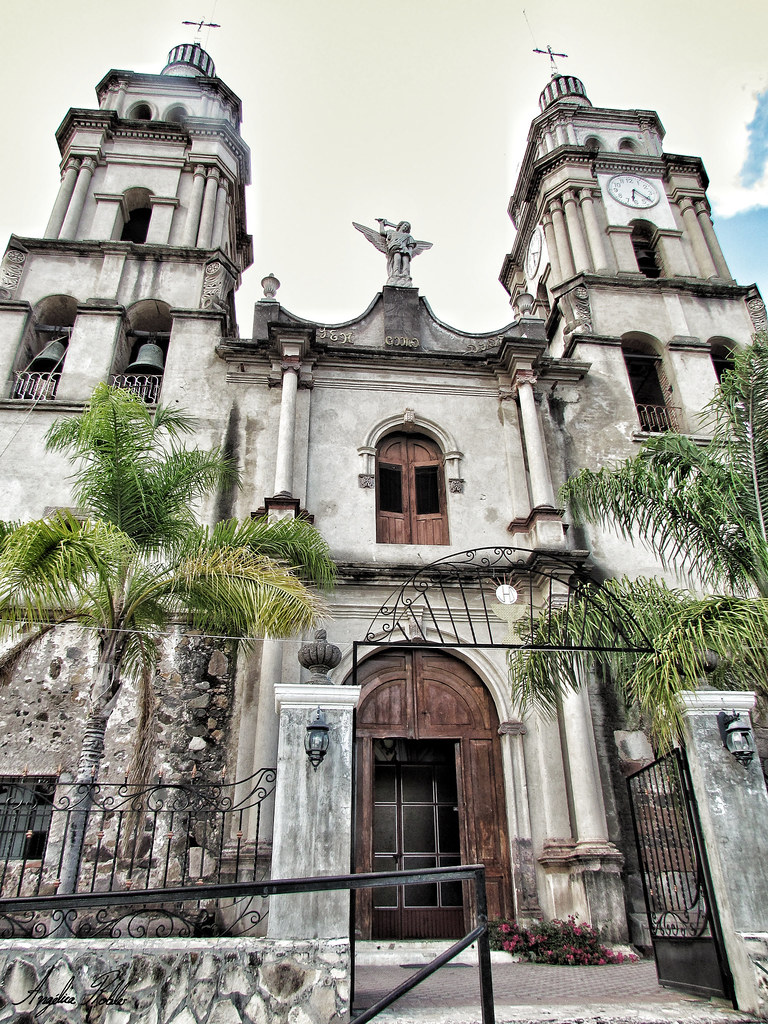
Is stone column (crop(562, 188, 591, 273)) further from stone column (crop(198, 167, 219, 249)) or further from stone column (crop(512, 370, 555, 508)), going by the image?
stone column (crop(198, 167, 219, 249))

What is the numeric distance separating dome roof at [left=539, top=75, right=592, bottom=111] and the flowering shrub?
2038cm

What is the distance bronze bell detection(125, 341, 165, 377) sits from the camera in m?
13.6

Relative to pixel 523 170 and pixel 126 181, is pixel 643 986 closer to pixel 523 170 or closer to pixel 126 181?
pixel 126 181

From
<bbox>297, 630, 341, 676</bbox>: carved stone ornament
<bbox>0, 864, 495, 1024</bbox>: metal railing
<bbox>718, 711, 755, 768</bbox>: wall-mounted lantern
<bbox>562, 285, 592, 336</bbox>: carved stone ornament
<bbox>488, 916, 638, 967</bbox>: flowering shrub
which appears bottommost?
<bbox>488, 916, 638, 967</bbox>: flowering shrub

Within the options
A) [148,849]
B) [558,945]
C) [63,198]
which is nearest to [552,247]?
[63,198]

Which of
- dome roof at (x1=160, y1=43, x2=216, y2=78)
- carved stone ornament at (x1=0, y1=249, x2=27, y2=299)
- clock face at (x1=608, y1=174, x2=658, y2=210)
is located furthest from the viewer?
dome roof at (x1=160, y1=43, x2=216, y2=78)

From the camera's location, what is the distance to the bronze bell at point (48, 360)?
44.8ft

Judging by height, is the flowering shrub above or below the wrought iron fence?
below

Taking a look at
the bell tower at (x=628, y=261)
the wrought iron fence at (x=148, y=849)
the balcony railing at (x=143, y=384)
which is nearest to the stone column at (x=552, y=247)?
the bell tower at (x=628, y=261)

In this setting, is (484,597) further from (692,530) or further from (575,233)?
(575,233)

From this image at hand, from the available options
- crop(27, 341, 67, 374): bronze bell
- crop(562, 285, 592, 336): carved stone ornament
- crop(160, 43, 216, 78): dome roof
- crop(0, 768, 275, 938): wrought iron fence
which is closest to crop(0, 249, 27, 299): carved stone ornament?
crop(27, 341, 67, 374): bronze bell

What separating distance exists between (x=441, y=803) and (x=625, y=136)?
17.4 m

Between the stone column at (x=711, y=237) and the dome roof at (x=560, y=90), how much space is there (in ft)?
17.8

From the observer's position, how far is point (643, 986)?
6473 mm
